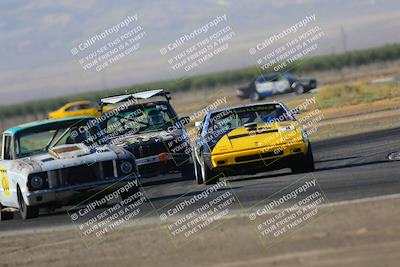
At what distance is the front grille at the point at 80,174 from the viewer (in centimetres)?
1356

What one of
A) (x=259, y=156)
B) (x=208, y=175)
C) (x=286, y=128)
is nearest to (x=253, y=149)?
(x=259, y=156)

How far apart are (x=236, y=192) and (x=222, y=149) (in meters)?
1.44

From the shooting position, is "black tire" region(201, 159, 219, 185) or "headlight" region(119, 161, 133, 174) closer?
"headlight" region(119, 161, 133, 174)

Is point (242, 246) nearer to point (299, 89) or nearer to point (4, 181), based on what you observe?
point (4, 181)

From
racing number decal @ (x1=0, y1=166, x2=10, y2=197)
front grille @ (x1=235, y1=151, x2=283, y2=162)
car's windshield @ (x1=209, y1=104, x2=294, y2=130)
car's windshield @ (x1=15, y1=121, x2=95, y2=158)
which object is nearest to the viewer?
racing number decal @ (x1=0, y1=166, x2=10, y2=197)

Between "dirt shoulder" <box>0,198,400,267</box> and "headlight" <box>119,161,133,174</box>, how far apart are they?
2.77 metres

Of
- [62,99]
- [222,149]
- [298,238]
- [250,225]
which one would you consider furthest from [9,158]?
[62,99]

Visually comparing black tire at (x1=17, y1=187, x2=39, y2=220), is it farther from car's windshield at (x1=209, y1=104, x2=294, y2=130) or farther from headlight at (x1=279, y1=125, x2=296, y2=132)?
headlight at (x1=279, y1=125, x2=296, y2=132)

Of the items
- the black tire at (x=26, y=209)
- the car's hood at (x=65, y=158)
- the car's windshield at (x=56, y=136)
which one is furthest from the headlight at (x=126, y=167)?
the car's windshield at (x=56, y=136)

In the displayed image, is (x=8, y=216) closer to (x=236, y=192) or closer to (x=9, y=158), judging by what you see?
(x=9, y=158)

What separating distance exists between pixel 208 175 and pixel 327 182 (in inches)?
96.6

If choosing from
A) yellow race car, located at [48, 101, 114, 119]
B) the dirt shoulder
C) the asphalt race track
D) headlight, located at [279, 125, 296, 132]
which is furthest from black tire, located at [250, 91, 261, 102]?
the dirt shoulder

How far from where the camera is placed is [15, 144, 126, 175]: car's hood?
1361 cm

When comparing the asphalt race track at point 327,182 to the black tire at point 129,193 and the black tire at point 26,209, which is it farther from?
the black tire at point 129,193
